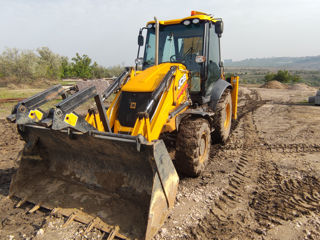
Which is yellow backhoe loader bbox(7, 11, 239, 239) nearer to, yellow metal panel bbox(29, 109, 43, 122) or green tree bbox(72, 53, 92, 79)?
yellow metal panel bbox(29, 109, 43, 122)

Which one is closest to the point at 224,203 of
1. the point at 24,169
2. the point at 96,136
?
the point at 96,136

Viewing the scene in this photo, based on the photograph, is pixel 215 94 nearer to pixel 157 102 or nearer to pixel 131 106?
pixel 157 102

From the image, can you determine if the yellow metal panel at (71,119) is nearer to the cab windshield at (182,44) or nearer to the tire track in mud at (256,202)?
the tire track in mud at (256,202)

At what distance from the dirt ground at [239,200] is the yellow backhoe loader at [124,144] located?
21cm

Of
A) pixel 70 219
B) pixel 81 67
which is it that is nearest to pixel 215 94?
pixel 70 219

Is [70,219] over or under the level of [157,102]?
under

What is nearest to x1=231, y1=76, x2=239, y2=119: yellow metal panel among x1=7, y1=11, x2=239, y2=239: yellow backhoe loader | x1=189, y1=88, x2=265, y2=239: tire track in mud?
x1=189, y1=88, x2=265, y2=239: tire track in mud

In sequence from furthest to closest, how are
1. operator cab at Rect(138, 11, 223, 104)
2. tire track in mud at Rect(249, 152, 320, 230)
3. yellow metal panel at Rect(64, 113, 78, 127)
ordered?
operator cab at Rect(138, 11, 223, 104)
tire track in mud at Rect(249, 152, 320, 230)
yellow metal panel at Rect(64, 113, 78, 127)

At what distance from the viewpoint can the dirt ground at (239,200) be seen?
283 centimetres

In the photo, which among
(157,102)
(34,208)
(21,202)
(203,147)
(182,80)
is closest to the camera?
(34,208)

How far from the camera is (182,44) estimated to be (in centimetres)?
500

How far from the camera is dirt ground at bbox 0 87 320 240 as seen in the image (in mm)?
2830

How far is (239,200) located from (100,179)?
199 cm

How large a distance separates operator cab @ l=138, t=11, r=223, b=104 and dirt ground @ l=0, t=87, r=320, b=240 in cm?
153
